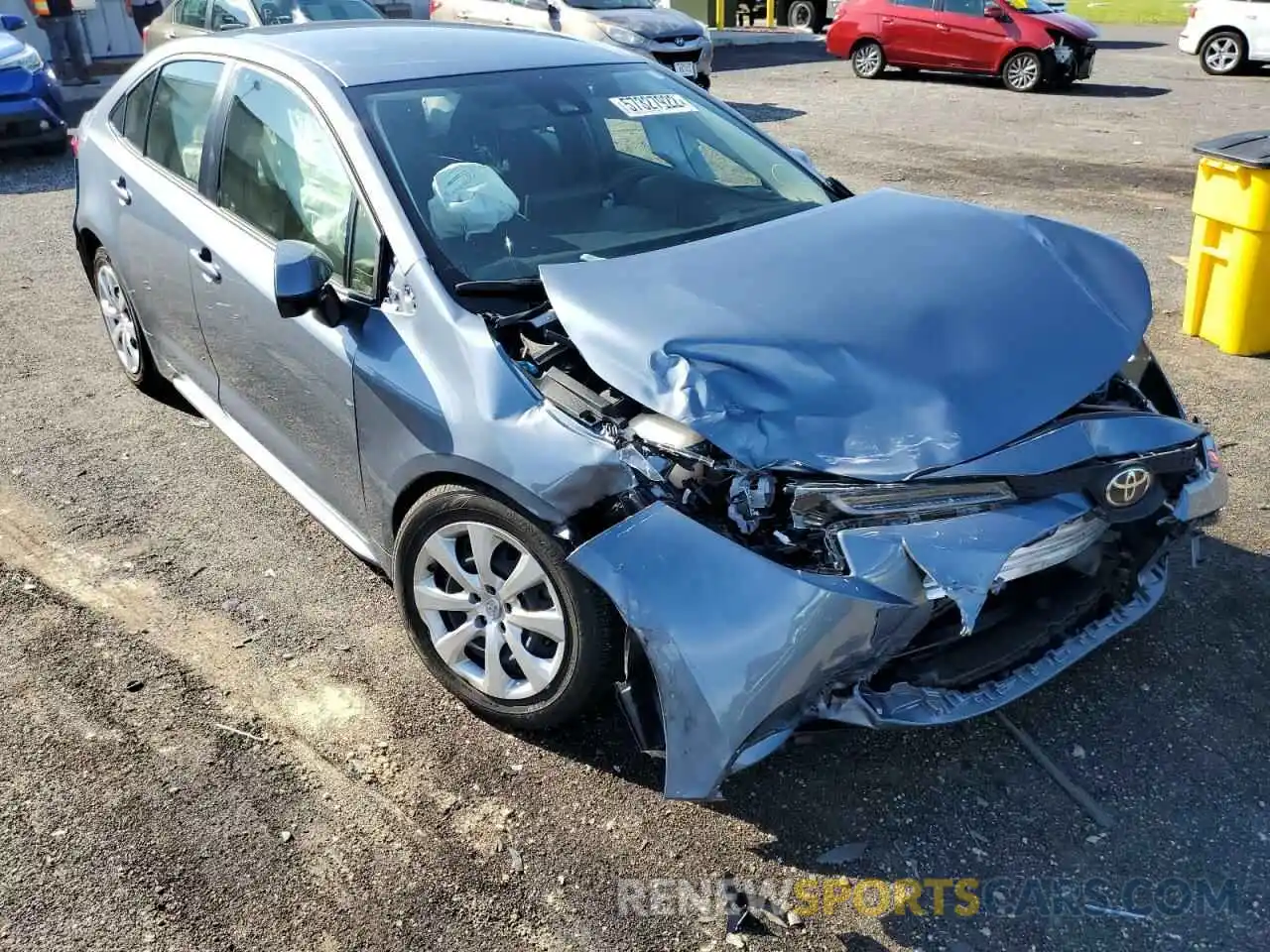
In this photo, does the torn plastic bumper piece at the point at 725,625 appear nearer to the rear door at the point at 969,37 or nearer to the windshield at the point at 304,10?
the windshield at the point at 304,10

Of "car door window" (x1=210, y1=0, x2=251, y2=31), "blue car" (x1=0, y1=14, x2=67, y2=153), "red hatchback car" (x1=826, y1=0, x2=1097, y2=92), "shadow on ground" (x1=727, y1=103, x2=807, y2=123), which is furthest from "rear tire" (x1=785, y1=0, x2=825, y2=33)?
"blue car" (x1=0, y1=14, x2=67, y2=153)

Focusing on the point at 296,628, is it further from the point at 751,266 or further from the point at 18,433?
the point at 18,433

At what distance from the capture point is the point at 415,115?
3477mm

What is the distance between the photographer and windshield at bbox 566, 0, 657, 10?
14.1m

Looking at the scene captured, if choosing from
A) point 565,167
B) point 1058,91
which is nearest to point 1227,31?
point 1058,91

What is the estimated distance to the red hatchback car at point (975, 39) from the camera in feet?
50.1

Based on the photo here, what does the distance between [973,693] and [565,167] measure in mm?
2147

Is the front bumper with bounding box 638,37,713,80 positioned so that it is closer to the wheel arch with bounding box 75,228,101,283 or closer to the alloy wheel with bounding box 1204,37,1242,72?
the alloy wheel with bounding box 1204,37,1242,72

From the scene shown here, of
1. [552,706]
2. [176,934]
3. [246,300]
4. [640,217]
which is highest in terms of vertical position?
[640,217]

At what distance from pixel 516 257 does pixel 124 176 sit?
239 cm

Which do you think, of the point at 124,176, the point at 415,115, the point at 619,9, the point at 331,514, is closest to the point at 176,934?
the point at 331,514

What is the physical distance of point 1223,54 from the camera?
16.8 meters

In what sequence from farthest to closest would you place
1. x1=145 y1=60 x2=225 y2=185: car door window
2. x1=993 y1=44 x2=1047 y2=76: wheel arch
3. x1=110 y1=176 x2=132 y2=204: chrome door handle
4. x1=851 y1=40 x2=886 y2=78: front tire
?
x1=851 y1=40 x2=886 y2=78: front tire
x1=993 y1=44 x2=1047 y2=76: wheel arch
x1=110 y1=176 x2=132 y2=204: chrome door handle
x1=145 y1=60 x2=225 y2=185: car door window

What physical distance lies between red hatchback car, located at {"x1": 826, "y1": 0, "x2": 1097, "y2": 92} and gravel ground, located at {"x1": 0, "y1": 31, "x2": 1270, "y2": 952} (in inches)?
500
